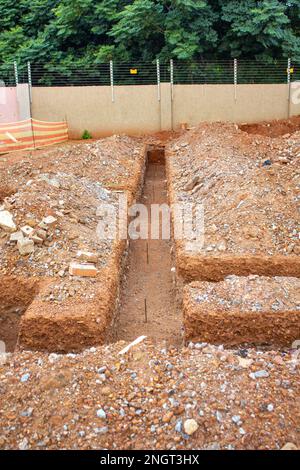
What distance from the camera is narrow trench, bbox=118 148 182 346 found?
20.7 feet

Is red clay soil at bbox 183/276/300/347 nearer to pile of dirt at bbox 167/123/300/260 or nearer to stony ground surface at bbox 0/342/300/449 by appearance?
stony ground surface at bbox 0/342/300/449

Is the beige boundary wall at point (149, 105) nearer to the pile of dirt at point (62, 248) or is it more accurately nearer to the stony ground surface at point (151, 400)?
the pile of dirt at point (62, 248)

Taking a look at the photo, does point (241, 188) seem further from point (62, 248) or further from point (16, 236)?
point (16, 236)

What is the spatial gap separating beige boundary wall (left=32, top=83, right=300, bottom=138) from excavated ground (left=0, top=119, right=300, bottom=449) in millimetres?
5096

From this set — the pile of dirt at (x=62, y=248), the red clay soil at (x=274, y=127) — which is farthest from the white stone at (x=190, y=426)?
the red clay soil at (x=274, y=127)

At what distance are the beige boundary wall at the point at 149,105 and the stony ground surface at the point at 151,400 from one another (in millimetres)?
12681

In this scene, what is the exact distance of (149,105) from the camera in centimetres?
1648

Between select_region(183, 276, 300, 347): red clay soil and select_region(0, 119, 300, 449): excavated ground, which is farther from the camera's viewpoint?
select_region(183, 276, 300, 347): red clay soil

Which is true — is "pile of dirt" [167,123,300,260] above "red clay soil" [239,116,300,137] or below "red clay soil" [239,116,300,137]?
below

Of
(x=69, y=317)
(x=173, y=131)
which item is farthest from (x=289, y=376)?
(x=173, y=131)

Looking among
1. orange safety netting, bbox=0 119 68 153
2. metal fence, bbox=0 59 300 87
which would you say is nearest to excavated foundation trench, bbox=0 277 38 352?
orange safety netting, bbox=0 119 68 153

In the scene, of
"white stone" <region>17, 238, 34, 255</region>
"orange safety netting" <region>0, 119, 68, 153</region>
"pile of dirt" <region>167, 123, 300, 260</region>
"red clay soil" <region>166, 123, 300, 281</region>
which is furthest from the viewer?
"orange safety netting" <region>0, 119, 68, 153</region>

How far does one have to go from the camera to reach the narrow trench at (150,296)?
6312 millimetres
